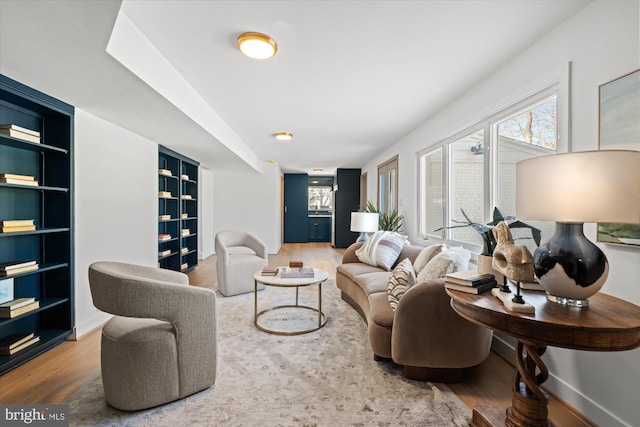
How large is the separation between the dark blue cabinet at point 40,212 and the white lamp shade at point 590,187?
3.34 m

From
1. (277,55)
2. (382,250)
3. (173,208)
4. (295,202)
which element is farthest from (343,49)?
(295,202)

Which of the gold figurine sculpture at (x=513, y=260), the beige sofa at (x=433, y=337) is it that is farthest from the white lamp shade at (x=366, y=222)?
the gold figurine sculpture at (x=513, y=260)

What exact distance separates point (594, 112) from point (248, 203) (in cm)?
694

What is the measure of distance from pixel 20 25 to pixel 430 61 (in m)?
2.51

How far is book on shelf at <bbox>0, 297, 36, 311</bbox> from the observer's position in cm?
217

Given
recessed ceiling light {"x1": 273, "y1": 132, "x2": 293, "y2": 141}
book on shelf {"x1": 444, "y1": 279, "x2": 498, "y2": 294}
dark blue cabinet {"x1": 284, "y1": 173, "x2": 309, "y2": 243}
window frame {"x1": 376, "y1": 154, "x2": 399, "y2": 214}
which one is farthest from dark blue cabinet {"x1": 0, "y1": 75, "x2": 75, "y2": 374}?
dark blue cabinet {"x1": 284, "y1": 173, "x2": 309, "y2": 243}

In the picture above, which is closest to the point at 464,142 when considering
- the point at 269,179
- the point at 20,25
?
the point at 20,25

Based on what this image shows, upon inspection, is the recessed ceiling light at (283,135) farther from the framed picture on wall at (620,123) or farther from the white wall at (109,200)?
the framed picture on wall at (620,123)

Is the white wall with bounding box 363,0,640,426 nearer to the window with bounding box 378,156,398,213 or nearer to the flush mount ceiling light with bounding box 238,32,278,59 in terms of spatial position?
the flush mount ceiling light with bounding box 238,32,278,59

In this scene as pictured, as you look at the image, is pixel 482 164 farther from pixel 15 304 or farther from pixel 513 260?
pixel 15 304

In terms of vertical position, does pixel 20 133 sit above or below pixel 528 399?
above

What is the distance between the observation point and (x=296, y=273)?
311 centimetres

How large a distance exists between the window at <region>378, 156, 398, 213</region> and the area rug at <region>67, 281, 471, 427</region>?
329cm

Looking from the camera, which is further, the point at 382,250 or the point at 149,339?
the point at 382,250
